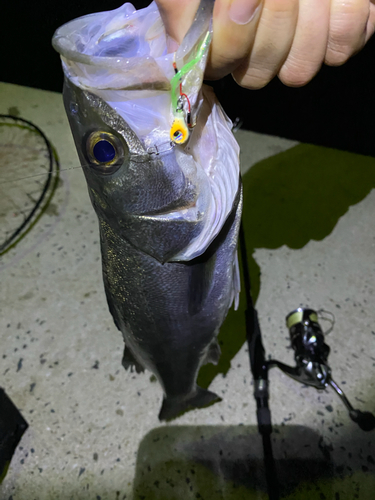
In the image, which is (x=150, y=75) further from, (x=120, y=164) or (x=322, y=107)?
(x=322, y=107)

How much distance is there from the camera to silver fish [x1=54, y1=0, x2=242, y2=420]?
45cm

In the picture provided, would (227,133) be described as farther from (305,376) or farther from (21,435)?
(21,435)

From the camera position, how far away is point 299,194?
154cm

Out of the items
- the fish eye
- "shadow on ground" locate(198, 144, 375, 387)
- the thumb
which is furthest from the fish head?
"shadow on ground" locate(198, 144, 375, 387)

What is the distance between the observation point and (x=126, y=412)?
3.67 feet

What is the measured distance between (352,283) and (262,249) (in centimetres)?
39

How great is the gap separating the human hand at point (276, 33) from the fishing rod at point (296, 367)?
0.80 metres

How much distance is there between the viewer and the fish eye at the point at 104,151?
47cm

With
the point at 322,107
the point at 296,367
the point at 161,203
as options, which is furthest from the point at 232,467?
the point at 322,107

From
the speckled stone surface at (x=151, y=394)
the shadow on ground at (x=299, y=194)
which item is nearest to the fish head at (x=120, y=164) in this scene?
the speckled stone surface at (x=151, y=394)

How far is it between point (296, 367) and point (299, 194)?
85cm

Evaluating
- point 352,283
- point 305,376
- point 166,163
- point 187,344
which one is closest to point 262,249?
point 352,283

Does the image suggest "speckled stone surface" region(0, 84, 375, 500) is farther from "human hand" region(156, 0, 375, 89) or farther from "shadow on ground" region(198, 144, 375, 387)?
"human hand" region(156, 0, 375, 89)

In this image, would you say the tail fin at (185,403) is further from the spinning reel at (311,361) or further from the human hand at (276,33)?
the human hand at (276,33)
